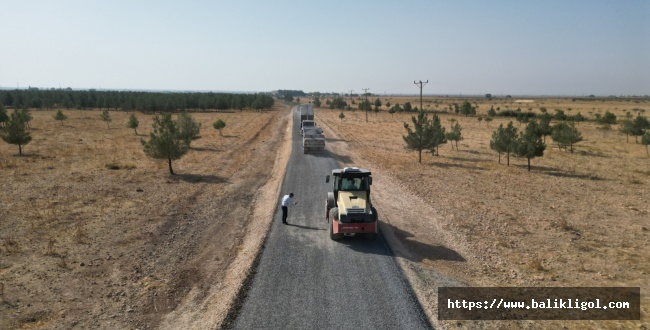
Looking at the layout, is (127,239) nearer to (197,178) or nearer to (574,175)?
(197,178)

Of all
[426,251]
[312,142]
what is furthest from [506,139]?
[426,251]

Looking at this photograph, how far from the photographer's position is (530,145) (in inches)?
1326

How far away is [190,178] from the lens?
30016 mm

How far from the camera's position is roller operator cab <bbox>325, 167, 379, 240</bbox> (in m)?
15.8

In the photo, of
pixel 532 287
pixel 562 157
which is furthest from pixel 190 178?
pixel 562 157

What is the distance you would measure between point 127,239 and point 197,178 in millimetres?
12945

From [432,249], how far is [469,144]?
130 feet

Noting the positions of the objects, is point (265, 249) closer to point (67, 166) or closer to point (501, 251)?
point (501, 251)

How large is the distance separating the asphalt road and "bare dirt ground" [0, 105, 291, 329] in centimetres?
78

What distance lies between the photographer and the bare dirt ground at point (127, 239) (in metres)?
11.6

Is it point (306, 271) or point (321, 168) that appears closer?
point (306, 271)

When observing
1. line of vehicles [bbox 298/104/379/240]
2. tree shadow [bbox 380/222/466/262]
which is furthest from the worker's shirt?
tree shadow [bbox 380/222/466/262]

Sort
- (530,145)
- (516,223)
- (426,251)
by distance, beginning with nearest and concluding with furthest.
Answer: (426,251) → (516,223) → (530,145)

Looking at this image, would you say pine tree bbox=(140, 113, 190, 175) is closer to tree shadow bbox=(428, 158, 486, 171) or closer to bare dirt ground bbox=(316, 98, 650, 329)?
bare dirt ground bbox=(316, 98, 650, 329)
